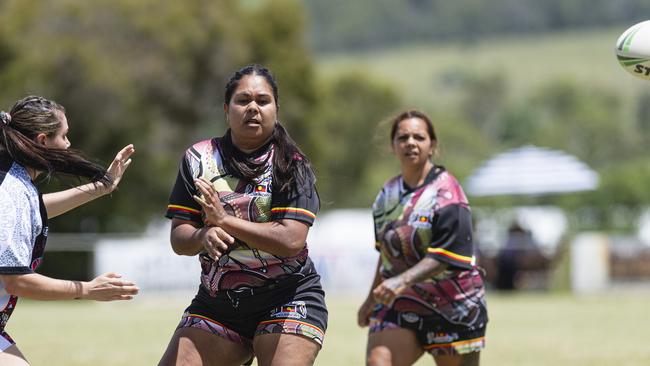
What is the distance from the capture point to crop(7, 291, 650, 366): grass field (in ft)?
41.3

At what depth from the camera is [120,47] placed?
36.1 meters

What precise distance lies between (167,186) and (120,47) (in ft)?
15.5

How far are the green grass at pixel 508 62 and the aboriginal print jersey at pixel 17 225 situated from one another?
130440mm

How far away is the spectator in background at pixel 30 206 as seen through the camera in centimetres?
504

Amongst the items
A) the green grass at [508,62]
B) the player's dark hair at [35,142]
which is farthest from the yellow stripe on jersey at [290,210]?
the green grass at [508,62]

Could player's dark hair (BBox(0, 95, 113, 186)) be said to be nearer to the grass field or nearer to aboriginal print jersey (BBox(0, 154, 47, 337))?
aboriginal print jersey (BBox(0, 154, 47, 337))

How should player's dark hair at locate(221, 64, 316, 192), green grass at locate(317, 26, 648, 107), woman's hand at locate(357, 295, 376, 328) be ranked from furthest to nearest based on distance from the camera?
green grass at locate(317, 26, 648, 107) → woman's hand at locate(357, 295, 376, 328) → player's dark hair at locate(221, 64, 316, 192)

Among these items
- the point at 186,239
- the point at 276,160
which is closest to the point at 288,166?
the point at 276,160

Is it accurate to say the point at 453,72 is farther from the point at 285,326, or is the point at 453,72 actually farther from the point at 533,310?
the point at 285,326

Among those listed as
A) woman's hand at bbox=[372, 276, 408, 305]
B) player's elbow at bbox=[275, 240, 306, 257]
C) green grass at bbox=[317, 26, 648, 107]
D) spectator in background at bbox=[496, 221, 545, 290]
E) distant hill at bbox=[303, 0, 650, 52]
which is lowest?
woman's hand at bbox=[372, 276, 408, 305]

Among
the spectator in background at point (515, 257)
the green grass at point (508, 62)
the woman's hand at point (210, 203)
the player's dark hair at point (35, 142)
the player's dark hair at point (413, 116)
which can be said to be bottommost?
the woman's hand at point (210, 203)

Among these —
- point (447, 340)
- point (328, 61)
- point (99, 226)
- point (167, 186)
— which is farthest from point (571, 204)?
point (328, 61)

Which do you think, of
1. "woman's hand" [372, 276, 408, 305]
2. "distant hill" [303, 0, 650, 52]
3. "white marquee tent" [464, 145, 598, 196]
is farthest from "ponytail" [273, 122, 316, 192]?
"distant hill" [303, 0, 650, 52]

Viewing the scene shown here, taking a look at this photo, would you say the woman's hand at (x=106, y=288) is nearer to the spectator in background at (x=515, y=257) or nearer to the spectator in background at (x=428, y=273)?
the spectator in background at (x=428, y=273)
